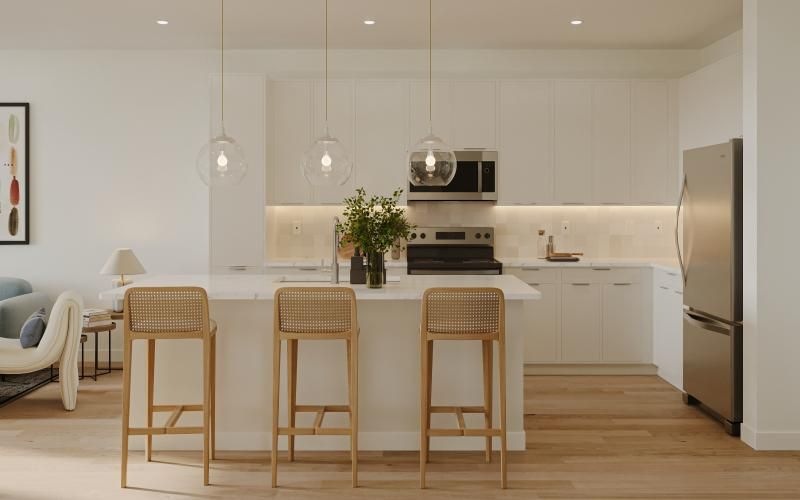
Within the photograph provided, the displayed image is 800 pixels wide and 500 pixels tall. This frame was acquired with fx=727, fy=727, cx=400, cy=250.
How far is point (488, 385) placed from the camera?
3.94m

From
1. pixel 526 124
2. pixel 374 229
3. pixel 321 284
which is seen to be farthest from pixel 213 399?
pixel 526 124

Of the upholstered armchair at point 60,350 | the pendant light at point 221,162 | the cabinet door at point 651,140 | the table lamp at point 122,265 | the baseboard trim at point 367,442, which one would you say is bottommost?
the baseboard trim at point 367,442

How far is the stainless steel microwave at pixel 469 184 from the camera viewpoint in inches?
253

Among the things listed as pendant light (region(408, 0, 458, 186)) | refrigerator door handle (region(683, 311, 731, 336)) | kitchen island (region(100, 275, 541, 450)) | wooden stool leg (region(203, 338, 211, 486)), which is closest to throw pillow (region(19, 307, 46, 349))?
kitchen island (region(100, 275, 541, 450))

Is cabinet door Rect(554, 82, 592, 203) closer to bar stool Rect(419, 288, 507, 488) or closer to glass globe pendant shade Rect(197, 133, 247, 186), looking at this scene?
bar stool Rect(419, 288, 507, 488)

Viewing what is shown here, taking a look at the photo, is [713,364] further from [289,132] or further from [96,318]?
[96,318]

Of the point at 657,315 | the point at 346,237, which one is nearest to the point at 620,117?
the point at 657,315

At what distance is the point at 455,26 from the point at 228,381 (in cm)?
326

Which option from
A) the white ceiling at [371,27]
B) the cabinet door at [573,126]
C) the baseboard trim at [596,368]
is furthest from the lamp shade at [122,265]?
the cabinet door at [573,126]

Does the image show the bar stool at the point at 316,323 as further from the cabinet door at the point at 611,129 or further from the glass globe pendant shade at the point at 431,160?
the cabinet door at the point at 611,129

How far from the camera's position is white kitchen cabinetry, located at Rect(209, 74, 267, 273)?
6.23 metres

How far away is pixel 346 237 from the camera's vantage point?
4191mm

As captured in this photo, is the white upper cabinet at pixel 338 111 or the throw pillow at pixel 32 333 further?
the white upper cabinet at pixel 338 111

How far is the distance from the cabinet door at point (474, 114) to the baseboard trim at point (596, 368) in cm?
200
